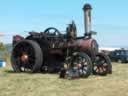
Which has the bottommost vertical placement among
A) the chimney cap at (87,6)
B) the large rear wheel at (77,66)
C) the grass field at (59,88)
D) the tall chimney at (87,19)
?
the grass field at (59,88)

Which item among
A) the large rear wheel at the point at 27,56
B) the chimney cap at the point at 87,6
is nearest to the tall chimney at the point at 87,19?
the chimney cap at the point at 87,6

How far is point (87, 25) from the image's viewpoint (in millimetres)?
16891

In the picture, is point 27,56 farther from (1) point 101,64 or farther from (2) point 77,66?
(1) point 101,64

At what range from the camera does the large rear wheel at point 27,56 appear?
15250 millimetres

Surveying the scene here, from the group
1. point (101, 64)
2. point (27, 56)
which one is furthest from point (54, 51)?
point (101, 64)

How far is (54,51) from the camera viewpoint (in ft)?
50.4

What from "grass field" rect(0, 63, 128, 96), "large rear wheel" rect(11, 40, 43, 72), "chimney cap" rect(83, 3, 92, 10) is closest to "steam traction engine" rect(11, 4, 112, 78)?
"large rear wheel" rect(11, 40, 43, 72)

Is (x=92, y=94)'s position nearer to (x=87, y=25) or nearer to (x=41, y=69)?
(x=41, y=69)

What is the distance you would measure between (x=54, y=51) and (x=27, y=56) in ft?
3.29

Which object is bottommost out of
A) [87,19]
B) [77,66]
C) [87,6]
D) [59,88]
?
[59,88]

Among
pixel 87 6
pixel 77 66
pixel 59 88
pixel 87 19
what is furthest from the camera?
pixel 87 6

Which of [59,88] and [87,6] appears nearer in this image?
[59,88]

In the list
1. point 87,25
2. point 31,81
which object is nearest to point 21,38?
point 87,25

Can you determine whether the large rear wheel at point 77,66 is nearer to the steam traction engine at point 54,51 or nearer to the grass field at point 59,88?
the steam traction engine at point 54,51
